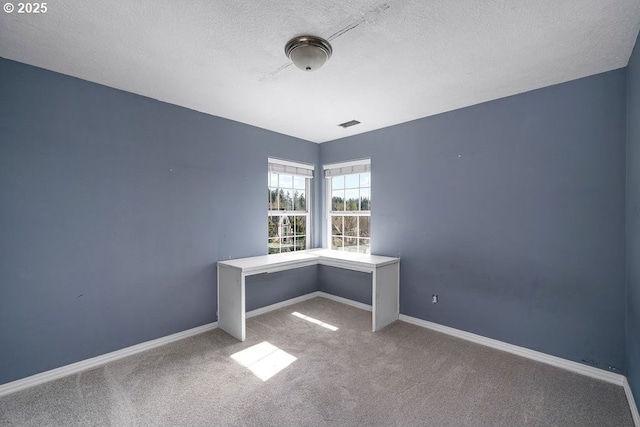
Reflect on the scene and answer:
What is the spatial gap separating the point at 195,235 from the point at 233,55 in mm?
1928

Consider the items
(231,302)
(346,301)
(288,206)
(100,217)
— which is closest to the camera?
(100,217)

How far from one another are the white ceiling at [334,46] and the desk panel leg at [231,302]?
187 centimetres

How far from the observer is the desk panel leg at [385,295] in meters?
3.13

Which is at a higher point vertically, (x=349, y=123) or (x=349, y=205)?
(x=349, y=123)

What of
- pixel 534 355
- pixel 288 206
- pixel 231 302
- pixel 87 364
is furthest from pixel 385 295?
pixel 87 364

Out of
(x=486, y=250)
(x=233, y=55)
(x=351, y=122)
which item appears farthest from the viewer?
(x=351, y=122)

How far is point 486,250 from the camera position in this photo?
2830 millimetres

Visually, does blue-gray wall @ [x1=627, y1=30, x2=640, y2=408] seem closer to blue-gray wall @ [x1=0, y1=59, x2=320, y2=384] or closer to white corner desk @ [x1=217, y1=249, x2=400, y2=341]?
white corner desk @ [x1=217, y1=249, x2=400, y2=341]

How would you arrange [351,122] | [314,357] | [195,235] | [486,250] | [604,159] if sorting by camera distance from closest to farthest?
1. [604,159]
2. [314,357]
3. [486,250]
4. [195,235]
5. [351,122]

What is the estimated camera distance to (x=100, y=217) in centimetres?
247

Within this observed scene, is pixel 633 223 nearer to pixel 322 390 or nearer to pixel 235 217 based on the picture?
pixel 322 390

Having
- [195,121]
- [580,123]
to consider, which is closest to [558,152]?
[580,123]

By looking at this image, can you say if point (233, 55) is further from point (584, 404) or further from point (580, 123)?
point (584, 404)

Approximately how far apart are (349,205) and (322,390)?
266cm
